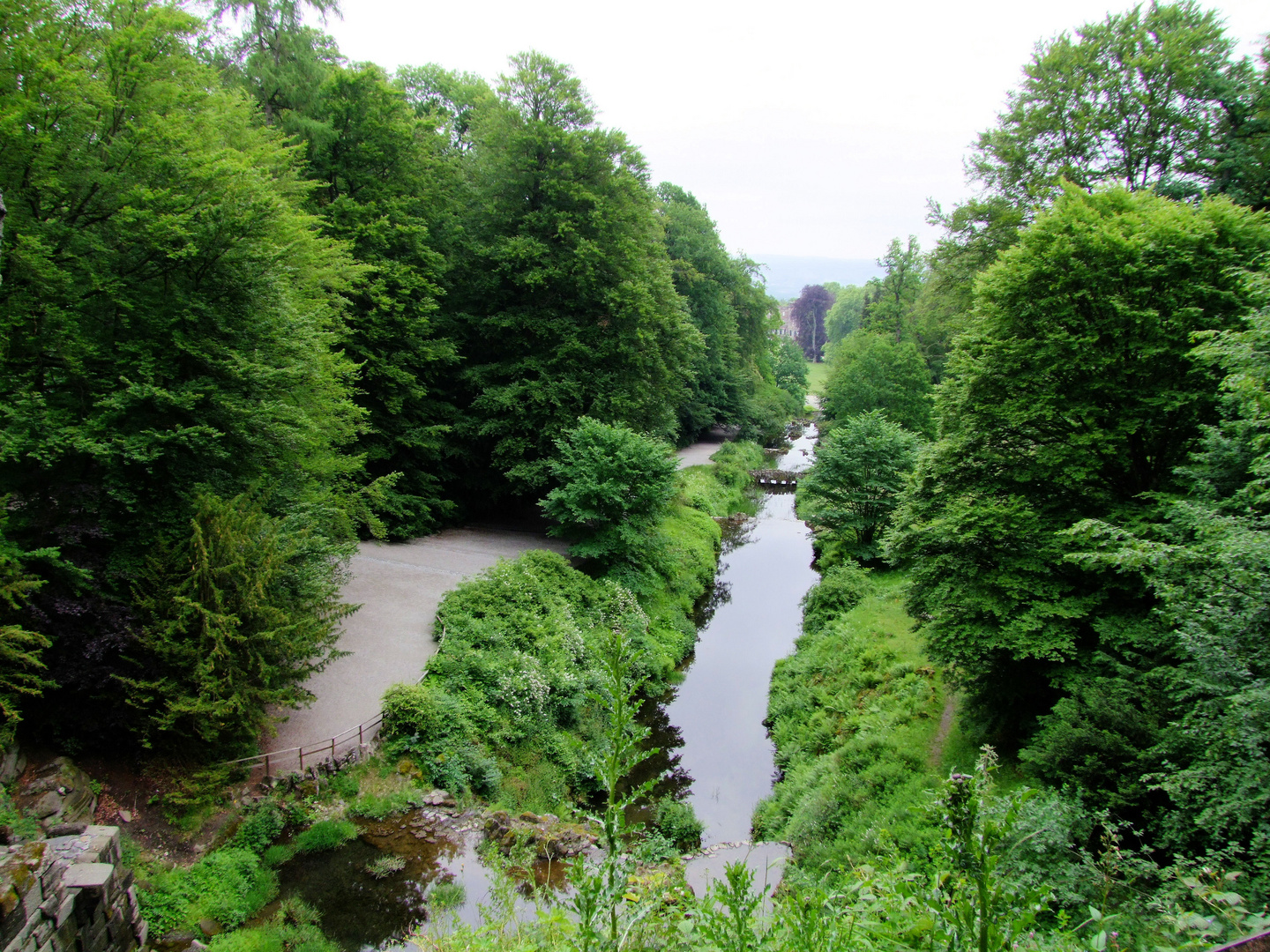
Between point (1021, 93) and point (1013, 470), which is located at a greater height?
point (1021, 93)

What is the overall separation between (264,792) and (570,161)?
20221mm

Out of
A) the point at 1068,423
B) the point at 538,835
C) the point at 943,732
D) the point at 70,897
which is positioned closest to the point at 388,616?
the point at 538,835

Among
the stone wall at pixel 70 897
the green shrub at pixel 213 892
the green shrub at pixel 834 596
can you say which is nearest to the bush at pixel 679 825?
the green shrub at pixel 213 892

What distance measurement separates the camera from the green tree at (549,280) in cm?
2216

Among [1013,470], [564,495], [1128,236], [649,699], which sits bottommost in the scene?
[649,699]

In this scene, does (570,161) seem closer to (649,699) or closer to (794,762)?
(649,699)

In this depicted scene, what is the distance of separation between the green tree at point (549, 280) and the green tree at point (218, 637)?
36.7 feet

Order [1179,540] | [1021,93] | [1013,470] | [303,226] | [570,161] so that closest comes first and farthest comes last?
[1179,540], [1013,470], [303,226], [1021,93], [570,161]

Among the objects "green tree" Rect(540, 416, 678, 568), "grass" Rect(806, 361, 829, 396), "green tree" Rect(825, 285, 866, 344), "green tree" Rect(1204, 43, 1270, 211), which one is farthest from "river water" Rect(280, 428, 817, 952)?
"green tree" Rect(825, 285, 866, 344)

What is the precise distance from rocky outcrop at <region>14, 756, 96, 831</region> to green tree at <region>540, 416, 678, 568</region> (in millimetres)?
12142

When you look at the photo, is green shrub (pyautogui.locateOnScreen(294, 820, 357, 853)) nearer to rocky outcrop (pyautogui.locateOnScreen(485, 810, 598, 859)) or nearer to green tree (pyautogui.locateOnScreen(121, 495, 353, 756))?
green tree (pyautogui.locateOnScreen(121, 495, 353, 756))

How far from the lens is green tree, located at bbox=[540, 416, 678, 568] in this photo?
64.0 feet

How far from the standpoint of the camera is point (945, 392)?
12.9 meters

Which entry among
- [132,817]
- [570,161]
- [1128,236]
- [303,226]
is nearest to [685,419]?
[570,161]
